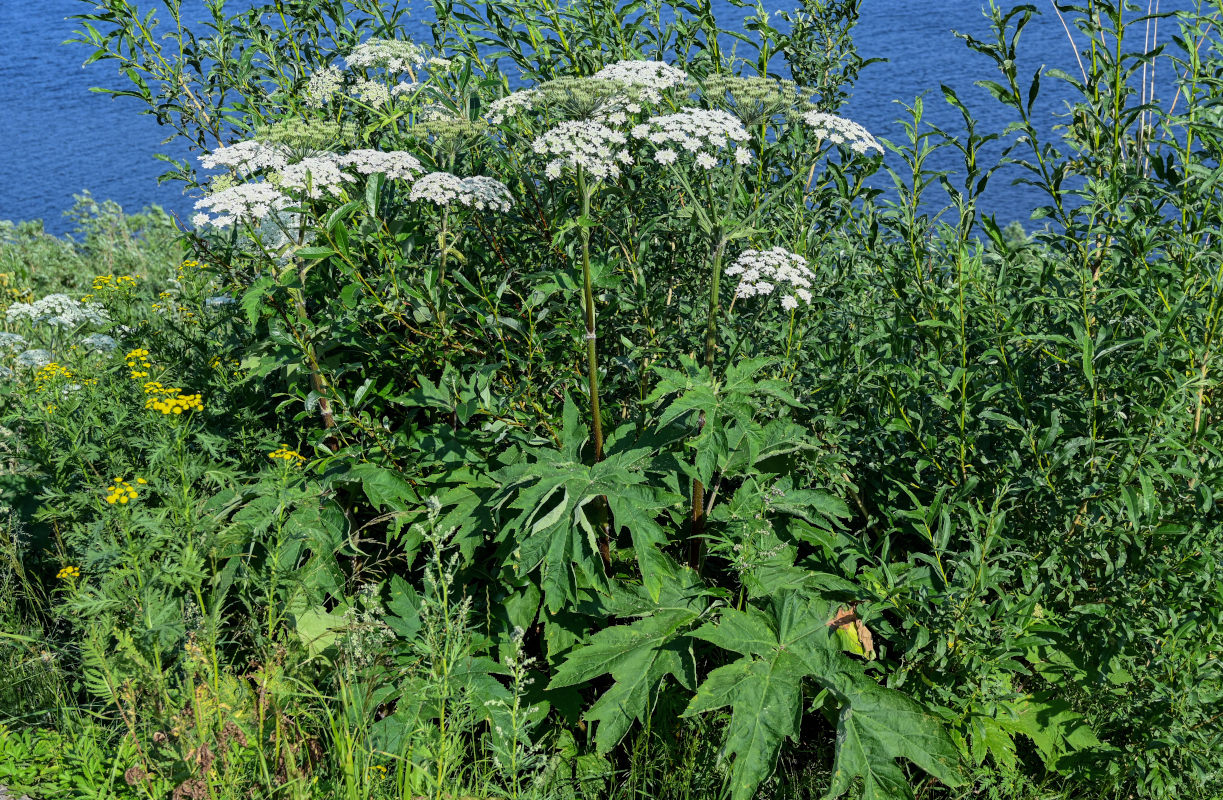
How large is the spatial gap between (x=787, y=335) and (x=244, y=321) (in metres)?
2.31

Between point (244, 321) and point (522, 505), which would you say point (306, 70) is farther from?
point (522, 505)

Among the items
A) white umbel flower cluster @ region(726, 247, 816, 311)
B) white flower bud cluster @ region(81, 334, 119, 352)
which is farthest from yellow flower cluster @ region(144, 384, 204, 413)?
white umbel flower cluster @ region(726, 247, 816, 311)

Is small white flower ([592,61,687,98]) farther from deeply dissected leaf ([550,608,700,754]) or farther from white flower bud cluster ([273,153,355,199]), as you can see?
deeply dissected leaf ([550,608,700,754])

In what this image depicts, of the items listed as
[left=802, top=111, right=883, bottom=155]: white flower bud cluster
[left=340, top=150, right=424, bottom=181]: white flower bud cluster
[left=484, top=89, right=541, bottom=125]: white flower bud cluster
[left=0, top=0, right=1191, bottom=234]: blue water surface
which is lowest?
[left=0, top=0, right=1191, bottom=234]: blue water surface

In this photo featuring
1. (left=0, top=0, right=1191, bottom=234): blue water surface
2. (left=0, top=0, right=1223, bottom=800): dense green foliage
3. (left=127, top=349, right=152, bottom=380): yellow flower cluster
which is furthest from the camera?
(left=0, top=0, right=1191, bottom=234): blue water surface

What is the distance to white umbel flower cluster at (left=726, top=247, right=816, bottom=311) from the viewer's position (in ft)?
9.37

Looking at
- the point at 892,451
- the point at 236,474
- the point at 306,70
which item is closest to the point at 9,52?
the point at 306,70

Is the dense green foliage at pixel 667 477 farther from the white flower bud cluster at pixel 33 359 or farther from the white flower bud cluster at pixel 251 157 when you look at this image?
the white flower bud cluster at pixel 33 359

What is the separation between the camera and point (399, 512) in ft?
10.2

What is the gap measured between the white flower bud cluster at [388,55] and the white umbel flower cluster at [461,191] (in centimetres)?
74

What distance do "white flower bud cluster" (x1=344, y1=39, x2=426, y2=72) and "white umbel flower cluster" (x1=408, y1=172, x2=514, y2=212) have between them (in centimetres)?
74

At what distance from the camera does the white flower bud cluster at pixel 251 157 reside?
309 centimetres

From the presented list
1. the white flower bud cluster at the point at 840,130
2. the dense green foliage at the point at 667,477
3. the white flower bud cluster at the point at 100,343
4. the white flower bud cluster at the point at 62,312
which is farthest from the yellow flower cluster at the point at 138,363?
the white flower bud cluster at the point at 840,130

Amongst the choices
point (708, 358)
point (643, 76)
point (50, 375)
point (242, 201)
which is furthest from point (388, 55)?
point (50, 375)
